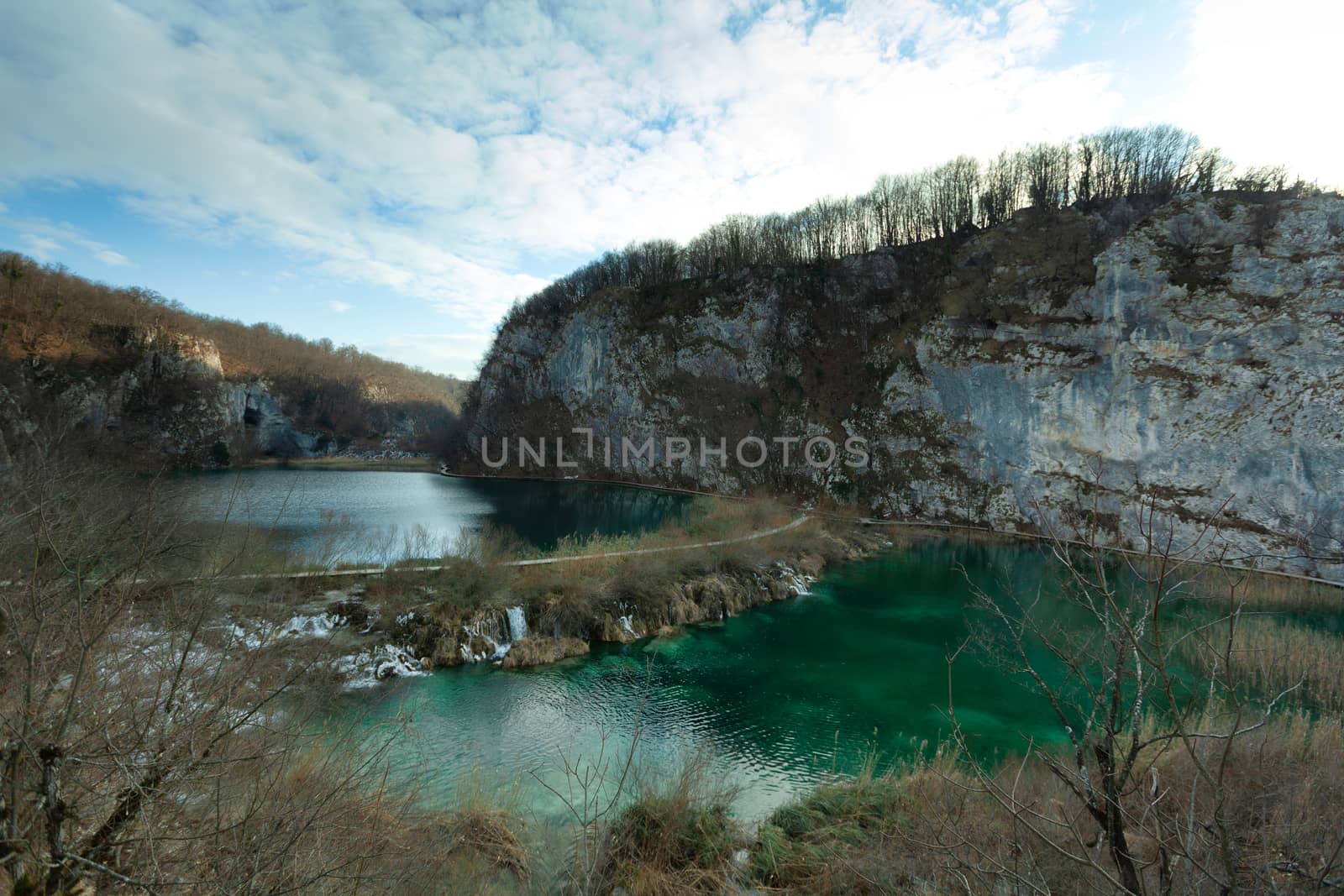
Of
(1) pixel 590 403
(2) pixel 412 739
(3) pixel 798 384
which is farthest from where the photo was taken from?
(1) pixel 590 403

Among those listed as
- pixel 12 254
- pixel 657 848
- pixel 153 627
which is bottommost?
pixel 657 848

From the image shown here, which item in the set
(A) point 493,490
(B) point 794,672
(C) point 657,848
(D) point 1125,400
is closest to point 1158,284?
(D) point 1125,400

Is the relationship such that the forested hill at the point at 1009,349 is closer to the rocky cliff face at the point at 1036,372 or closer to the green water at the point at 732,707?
the rocky cliff face at the point at 1036,372

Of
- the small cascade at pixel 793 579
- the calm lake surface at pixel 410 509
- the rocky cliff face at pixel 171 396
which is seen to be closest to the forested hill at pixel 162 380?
the rocky cliff face at pixel 171 396

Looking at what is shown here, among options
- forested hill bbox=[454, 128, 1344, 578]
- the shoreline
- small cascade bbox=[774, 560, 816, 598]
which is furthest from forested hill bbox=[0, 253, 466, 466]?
small cascade bbox=[774, 560, 816, 598]

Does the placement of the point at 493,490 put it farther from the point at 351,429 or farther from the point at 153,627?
the point at 351,429

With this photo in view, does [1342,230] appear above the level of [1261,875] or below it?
above
